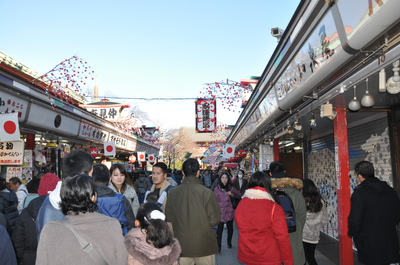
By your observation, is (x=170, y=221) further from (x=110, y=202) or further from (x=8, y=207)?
(x=8, y=207)

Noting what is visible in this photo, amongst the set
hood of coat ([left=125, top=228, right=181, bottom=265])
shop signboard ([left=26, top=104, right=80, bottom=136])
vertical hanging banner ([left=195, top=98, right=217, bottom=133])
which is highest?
vertical hanging banner ([left=195, top=98, right=217, bottom=133])

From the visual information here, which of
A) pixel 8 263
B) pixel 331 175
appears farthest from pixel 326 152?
pixel 8 263

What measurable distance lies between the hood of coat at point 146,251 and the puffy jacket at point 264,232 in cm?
113

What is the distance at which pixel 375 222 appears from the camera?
4410 millimetres

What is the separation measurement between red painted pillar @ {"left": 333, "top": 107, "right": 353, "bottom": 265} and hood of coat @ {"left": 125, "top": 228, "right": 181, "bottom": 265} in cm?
355

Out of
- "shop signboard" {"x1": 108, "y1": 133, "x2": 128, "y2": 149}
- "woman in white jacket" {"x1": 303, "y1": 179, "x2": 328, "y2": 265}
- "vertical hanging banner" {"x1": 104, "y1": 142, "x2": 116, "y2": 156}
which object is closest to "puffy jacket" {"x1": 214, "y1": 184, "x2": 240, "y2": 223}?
"woman in white jacket" {"x1": 303, "y1": 179, "x2": 328, "y2": 265}

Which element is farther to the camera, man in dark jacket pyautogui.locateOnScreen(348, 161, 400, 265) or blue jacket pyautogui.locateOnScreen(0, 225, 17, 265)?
man in dark jacket pyautogui.locateOnScreen(348, 161, 400, 265)

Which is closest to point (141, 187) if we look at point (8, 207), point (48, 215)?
point (8, 207)

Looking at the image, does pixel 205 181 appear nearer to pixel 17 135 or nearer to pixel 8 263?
pixel 17 135

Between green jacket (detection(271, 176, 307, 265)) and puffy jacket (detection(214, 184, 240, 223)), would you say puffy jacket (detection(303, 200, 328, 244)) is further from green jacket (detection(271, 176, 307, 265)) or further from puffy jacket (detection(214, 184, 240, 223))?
puffy jacket (detection(214, 184, 240, 223))

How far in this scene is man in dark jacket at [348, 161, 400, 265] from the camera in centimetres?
438

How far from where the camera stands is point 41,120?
9.30 m

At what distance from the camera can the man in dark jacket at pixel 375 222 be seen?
4379 mm

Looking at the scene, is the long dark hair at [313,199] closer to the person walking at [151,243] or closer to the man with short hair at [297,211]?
the man with short hair at [297,211]
